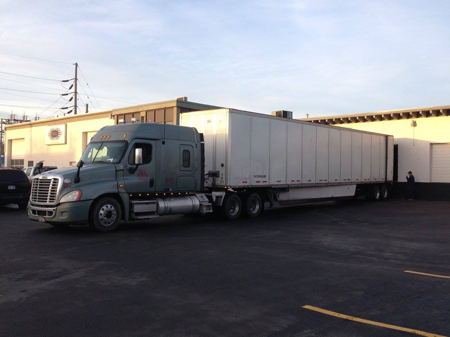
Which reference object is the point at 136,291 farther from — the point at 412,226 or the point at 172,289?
the point at 412,226

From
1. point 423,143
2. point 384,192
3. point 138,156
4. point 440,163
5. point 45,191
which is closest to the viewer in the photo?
point 45,191

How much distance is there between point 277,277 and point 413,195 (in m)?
23.0

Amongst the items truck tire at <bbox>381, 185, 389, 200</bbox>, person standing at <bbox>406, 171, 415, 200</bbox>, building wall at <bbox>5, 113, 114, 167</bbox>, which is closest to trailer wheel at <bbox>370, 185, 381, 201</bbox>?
truck tire at <bbox>381, 185, 389, 200</bbox>

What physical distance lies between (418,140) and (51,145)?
1221 inches

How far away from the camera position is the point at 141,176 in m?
13.5

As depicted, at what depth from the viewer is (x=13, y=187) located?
61.9ft

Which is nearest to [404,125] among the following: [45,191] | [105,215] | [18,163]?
[105,215]

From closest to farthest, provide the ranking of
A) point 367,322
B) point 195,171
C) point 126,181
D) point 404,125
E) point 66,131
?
point 367,322, point 126,181, point 195,171, point 404,125, point 66,131

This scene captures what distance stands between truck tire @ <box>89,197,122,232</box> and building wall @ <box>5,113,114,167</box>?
21000mm

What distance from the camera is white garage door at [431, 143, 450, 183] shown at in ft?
90.4

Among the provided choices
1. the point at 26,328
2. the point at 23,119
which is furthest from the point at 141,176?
the point at 23,119

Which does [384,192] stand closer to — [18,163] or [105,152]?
[105,152]

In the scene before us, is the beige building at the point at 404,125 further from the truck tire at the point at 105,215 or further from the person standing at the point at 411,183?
the truck tire at the point at 105,215

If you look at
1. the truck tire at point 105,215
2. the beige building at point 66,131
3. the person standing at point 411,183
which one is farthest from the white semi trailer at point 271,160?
the beige building at point 66,131
